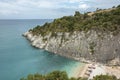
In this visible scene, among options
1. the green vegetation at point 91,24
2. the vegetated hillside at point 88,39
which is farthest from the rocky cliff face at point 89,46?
the green vegetation at point 91,24

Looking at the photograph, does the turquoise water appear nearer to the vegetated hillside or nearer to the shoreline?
the shoreline

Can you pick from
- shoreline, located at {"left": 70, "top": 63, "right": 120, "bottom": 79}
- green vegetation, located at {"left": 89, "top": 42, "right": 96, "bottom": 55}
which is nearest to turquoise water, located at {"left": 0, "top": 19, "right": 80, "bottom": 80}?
shoreline, located at {"left": 70, "top": 63, "right": 120, "bottom": 79}

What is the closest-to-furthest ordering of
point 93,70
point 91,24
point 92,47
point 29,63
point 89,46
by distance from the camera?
1. point 93,70
2. point 29,63
3. point 92,47
4. point 89,46
5. point 91,24

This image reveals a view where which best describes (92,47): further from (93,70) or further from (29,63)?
(29,63)

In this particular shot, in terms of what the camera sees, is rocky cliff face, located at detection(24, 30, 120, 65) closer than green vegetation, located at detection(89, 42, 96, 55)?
Yes

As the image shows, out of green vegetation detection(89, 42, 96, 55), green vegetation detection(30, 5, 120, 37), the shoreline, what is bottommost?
the shoreline

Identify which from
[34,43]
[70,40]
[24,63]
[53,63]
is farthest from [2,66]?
[34,43]

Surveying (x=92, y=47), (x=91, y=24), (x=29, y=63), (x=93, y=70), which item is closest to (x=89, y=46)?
(x=92, y=47)

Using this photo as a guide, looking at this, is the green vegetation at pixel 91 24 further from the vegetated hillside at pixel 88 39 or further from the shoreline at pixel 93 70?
the shoreline at pixel 93 70
